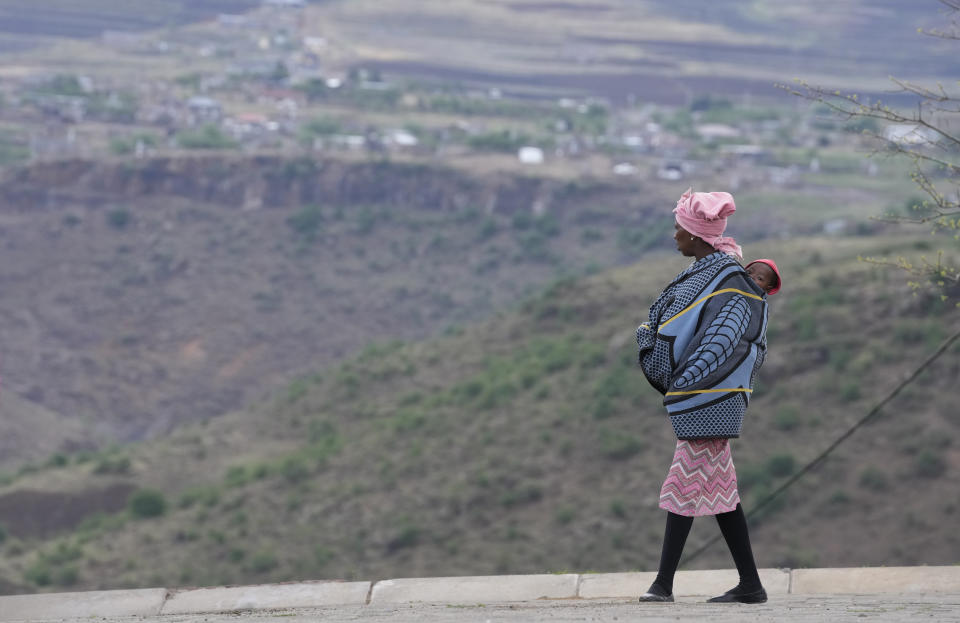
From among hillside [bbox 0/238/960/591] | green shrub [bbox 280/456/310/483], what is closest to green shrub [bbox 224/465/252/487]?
hillside [bbox 0/238/960/591]

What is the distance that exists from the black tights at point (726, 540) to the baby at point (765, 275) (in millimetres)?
874

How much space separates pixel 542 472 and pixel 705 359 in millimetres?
14352

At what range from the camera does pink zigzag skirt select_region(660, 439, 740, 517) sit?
480cm

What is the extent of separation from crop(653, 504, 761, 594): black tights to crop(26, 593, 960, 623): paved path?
137mm

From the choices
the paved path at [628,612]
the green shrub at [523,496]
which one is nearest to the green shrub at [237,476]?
the green shrub at [523,496]

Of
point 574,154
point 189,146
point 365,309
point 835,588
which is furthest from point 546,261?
point 835,588

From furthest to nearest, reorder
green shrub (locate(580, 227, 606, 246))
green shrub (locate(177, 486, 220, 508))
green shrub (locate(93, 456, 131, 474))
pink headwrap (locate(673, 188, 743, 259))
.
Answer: green shrub (locate(580, 227, 606, 246)) → green shrub (locate(93, 456, 131, 474)) → green shrub (locate(177, 486, 220, 508)) → pink headwrap (locate(673, 188, 743, 259))

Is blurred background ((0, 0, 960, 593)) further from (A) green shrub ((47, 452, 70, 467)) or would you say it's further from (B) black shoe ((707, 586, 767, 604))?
(B) black shoe ((707, 586, 767, 604))

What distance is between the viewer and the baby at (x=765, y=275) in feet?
16.4

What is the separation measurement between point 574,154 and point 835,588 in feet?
178

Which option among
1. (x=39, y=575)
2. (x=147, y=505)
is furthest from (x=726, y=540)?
(x=147, y=505)

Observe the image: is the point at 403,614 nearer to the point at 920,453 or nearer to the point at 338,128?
the point at 920,453

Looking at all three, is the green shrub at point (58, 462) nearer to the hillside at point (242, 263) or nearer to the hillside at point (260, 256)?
the hillside at point (260, 256)

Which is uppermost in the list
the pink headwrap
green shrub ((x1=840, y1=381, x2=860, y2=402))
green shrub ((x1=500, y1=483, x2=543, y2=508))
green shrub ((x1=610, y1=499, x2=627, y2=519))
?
the pink headwrap
